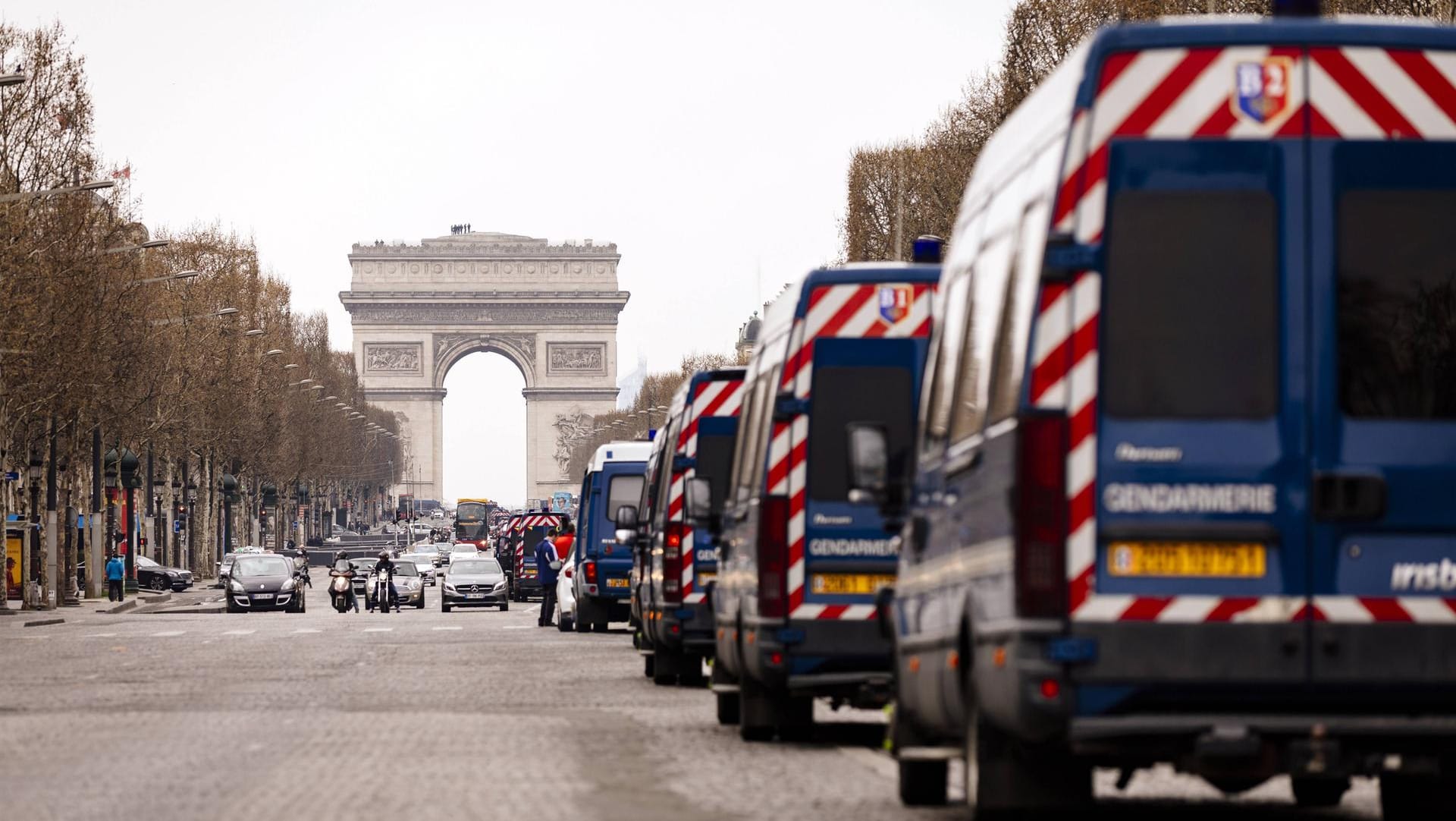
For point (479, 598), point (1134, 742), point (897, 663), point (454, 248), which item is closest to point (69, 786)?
point (897, 663)

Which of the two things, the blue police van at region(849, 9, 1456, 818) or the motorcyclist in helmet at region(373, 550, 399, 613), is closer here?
the blue police van at region(849, 9, 1456, 818)

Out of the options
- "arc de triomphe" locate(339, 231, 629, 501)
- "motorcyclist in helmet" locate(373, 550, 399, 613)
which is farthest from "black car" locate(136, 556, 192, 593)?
"arc de triomphe" locate(339, 231, 629, 501)

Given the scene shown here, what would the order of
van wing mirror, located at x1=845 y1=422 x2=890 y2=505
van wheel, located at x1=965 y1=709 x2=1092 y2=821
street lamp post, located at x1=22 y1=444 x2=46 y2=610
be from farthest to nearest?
street lamp post, located at x1=22 y1=444 x2=46 y2=610 < van wing mirror, located at x1=845 y1=422 x2=890 y2=505 < van wheel, located at x1=965 y1=709 x2=1092 y2=821

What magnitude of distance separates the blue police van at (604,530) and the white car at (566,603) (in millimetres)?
2798

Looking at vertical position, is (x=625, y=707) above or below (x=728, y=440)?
below

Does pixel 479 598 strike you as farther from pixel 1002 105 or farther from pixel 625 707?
pixel 625 707

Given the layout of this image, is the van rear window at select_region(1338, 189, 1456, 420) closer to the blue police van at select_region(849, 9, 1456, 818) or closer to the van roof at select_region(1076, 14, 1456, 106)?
the blue police van at select_region(849, 9, 1456, 818)

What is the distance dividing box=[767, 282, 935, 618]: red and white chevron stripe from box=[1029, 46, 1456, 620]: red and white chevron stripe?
612cm

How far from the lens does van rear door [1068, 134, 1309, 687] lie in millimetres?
7957

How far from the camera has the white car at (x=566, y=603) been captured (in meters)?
40.4

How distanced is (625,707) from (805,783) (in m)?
7.17

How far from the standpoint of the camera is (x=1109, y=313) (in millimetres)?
8039

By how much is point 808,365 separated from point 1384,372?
247 inches

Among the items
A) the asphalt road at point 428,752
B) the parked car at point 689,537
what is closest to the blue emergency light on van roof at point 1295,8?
the asphalt road at point 428,752
